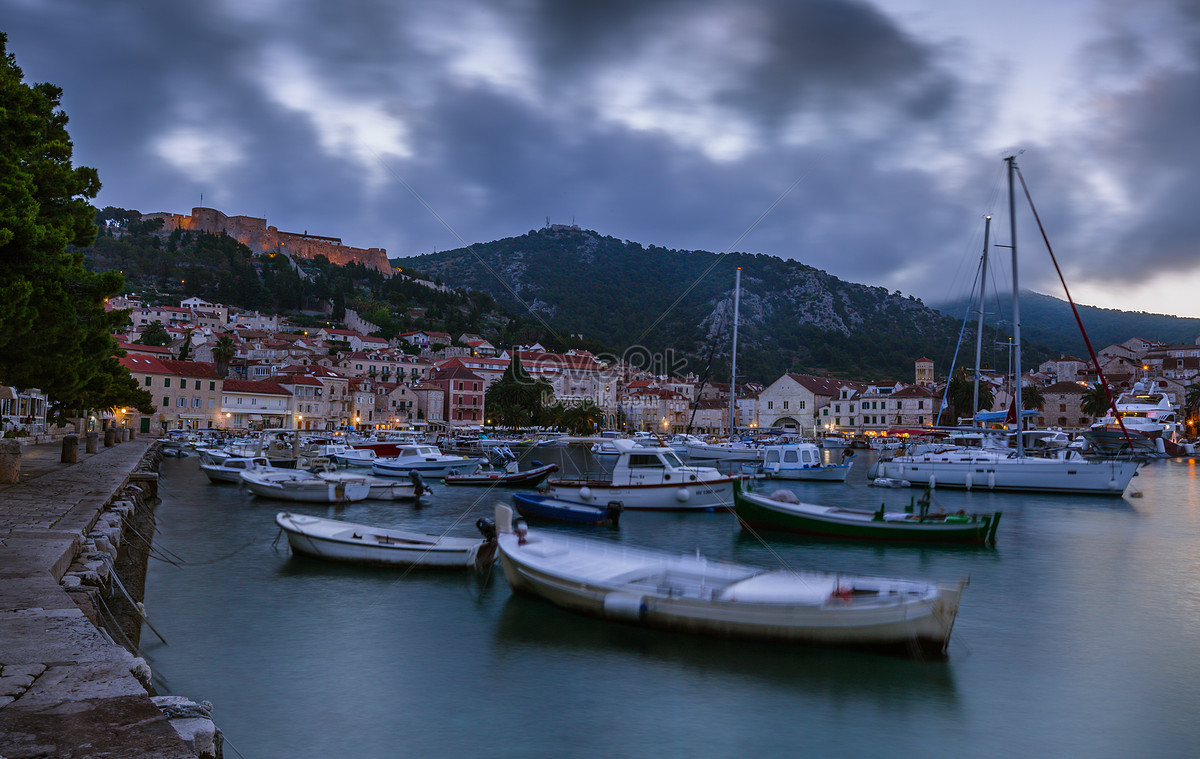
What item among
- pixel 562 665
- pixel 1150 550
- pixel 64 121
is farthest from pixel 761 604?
pixel 64 121

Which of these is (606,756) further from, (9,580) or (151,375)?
(151,375)

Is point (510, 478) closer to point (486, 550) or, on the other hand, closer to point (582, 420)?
point (486, 550)

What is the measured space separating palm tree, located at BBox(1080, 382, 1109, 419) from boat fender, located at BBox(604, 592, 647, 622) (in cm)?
9174

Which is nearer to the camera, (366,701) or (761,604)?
(366,701)

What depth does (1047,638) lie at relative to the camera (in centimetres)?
1359

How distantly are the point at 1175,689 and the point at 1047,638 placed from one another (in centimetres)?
242

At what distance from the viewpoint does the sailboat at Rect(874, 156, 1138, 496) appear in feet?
122

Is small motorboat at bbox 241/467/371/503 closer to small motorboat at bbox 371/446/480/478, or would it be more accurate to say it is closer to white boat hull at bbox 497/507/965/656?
small motorboat at bbox 371/446/480/478

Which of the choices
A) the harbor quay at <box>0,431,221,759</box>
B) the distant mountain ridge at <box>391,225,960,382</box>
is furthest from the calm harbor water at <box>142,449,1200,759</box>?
the distant mountain ridge at <box>391,225,960,382</box>

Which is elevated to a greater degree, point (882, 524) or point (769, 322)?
point (769, 322)

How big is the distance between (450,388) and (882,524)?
83.4m

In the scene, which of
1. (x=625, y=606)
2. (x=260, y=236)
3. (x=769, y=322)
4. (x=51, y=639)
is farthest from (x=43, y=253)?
(x=260, y=236)

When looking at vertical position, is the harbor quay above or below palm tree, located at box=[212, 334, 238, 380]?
below

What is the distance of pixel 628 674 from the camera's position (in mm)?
11117
